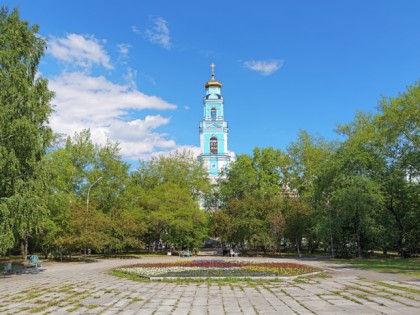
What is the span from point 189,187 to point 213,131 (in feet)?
84.8

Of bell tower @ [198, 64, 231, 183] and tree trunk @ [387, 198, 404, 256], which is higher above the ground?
bell tower @ [198, 64, 231, 183]

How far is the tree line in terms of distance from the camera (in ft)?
68.9

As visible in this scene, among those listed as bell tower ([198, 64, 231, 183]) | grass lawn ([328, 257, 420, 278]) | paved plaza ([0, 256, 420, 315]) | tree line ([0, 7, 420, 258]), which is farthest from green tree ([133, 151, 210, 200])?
paved plaza ([0, 256, 420, 315])

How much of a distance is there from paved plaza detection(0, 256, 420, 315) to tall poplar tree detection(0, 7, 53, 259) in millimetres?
4586

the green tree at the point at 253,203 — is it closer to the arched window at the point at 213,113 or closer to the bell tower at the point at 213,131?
the bell tower at the point at 213,131

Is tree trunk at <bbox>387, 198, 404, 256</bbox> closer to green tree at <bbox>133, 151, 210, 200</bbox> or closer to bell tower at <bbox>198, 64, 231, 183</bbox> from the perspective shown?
green tree at <bbox>133, 151, 210, 200</bbox>

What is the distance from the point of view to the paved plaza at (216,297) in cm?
1006

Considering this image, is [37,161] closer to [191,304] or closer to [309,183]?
[191,304]

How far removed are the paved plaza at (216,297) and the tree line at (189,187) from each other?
7.50 metres

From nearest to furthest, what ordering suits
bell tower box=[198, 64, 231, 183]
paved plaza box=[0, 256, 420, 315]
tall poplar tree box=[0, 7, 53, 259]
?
paved plaza box=[0, 256, 420, 315] → tall poplar tree box=[0, 7, 53, 259] → bell tower box=[198, 64, 231, 183]

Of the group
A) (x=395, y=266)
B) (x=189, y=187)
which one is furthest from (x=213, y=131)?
(x=395, y=266)

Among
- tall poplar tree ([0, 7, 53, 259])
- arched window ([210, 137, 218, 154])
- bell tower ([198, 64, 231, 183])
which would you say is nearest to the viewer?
tall poplar tree ([0, 7, 53, 259])

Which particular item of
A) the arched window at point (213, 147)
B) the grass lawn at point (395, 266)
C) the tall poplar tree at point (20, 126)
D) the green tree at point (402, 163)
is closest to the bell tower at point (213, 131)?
the arched window at point (213, 147)

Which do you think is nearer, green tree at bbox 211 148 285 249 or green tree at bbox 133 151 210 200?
green tree at bbox 211 148 285 249
